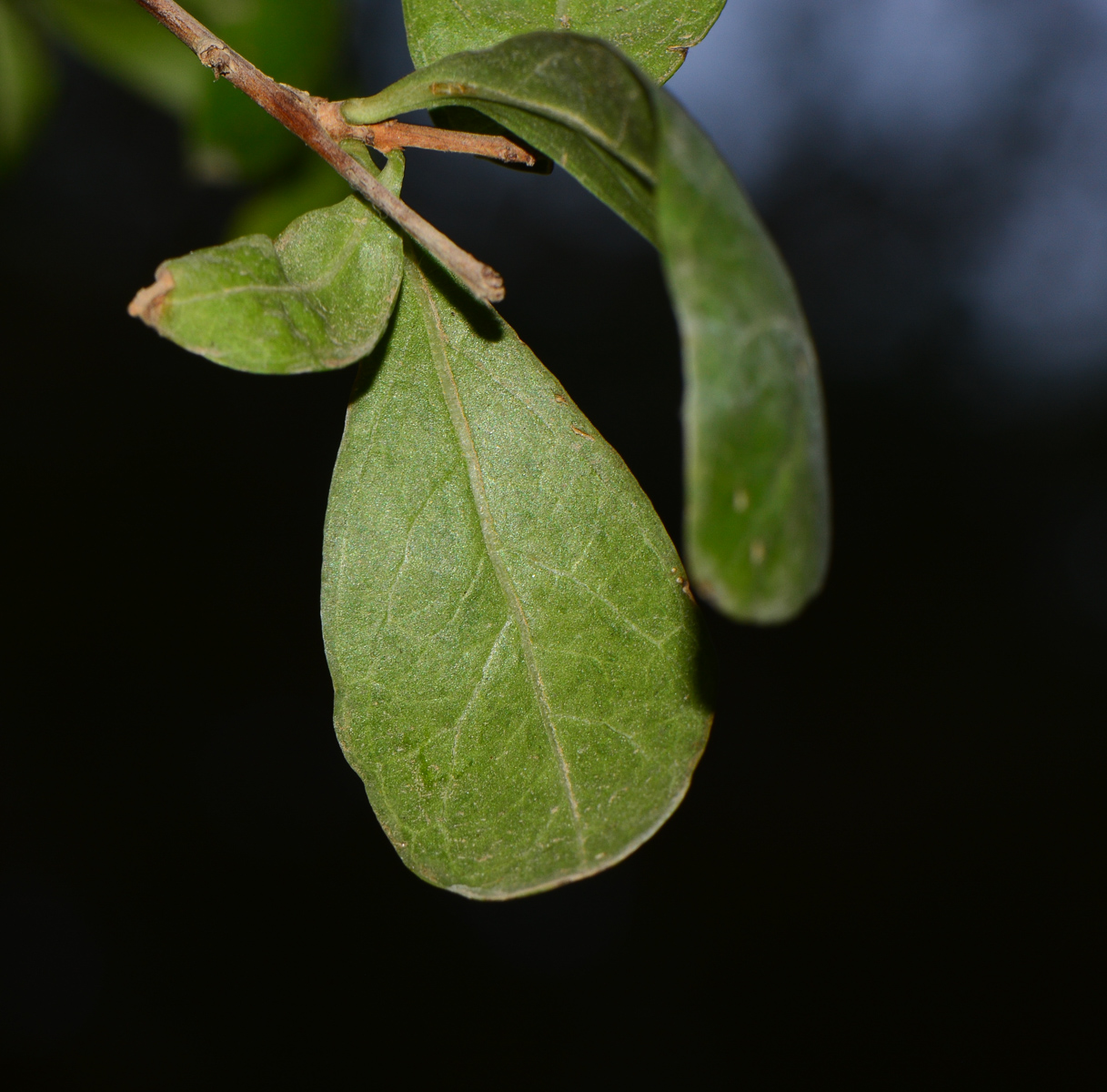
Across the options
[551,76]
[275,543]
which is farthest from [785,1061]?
[551,76]

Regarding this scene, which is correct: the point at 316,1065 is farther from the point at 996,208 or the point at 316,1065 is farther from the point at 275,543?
the point at 996,208

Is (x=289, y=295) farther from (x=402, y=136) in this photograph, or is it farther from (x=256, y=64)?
(x=256, y=64)

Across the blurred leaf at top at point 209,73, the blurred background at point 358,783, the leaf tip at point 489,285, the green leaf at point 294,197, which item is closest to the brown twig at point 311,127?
the leaf tip at point 489,285

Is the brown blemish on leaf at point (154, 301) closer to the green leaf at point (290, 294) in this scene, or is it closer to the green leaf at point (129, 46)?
the green leaf at point (290, 294)

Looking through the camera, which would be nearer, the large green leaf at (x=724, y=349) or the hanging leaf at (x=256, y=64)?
the large green leaf at (x=724, y=349)

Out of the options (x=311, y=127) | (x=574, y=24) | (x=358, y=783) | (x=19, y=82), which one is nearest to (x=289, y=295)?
(x=311, y=127)

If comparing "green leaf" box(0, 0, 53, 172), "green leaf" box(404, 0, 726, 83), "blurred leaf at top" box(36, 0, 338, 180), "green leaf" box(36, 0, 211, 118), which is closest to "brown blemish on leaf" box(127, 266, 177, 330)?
"green leaf" box(404, 0, 726, 83)

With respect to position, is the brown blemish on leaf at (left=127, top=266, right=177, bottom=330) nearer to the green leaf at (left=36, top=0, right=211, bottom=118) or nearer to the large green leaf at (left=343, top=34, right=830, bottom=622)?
the large green leaf at (left=343, top=34, right=830, bottom=622)
